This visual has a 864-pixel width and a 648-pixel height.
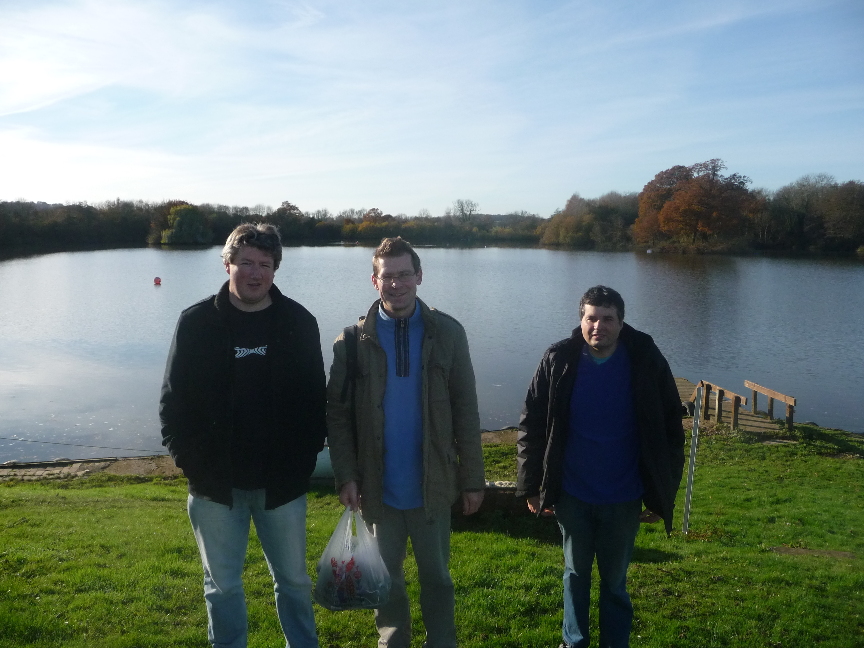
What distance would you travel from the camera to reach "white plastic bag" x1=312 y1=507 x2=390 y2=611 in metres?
2.93

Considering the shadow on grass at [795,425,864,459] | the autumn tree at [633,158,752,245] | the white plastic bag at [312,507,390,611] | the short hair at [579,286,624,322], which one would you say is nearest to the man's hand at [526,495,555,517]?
the white plastic bag at [312,507,390,611]

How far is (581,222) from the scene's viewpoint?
77375mm

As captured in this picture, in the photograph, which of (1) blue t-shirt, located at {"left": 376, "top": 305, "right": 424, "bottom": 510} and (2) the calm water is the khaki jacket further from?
(2) the calm water

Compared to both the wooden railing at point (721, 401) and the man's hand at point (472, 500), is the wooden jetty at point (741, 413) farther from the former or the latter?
the man's hand at point (472, 500)

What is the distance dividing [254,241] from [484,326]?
23.8 meters

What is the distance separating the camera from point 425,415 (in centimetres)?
295

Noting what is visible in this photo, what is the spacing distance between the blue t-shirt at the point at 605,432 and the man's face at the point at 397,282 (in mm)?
968

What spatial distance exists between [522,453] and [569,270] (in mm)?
46116

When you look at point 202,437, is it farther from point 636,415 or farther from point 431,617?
point 636,415

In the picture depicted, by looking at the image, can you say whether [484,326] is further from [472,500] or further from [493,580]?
[472,500]

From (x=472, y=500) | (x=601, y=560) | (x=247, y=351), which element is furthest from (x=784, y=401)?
(x=247, y=351)

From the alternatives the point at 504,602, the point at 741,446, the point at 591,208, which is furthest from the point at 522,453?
→ the point at 591,208

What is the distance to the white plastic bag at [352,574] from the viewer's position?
2.93 meters

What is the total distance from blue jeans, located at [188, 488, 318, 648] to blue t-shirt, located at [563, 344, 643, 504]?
4.66ft
